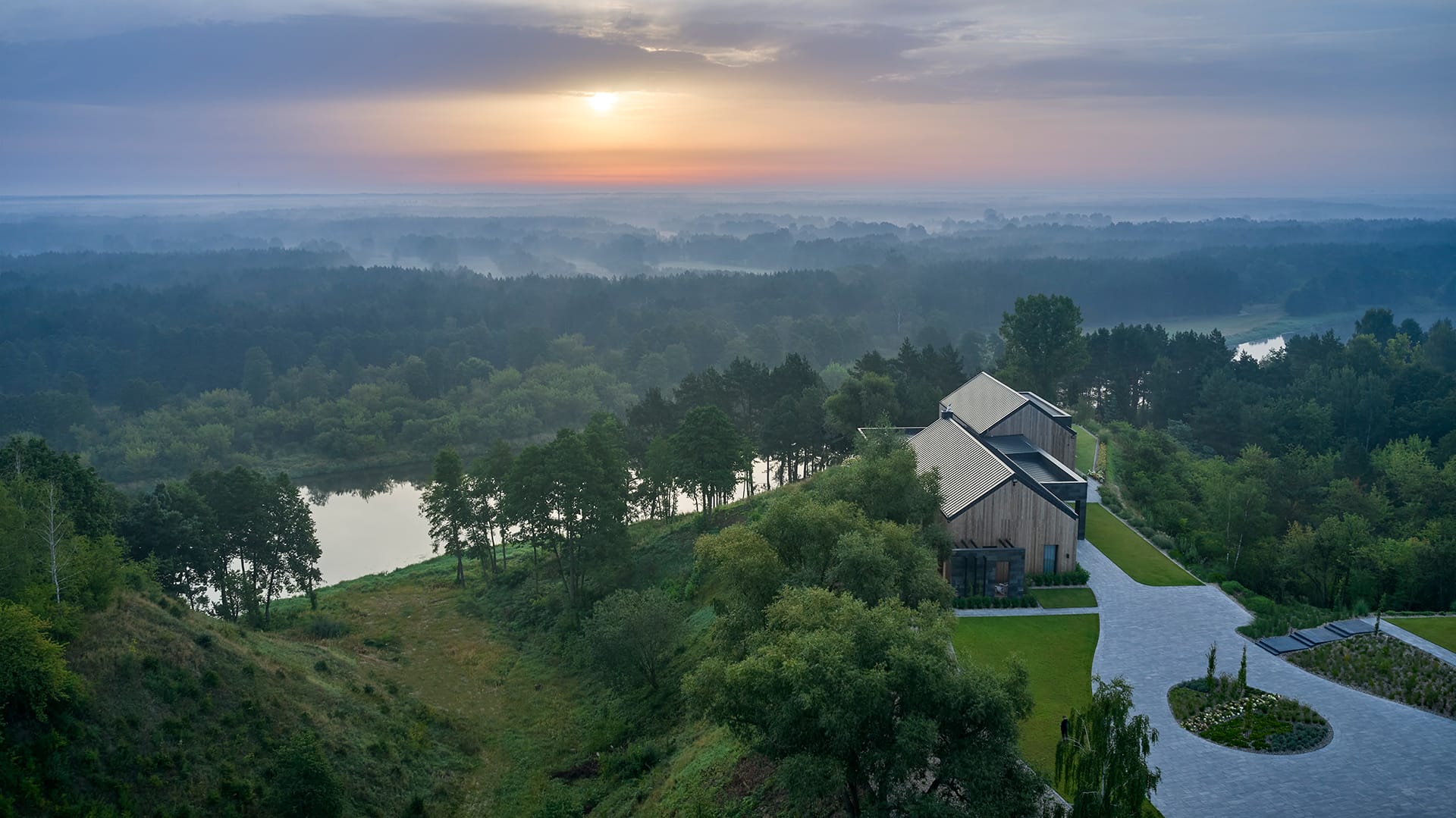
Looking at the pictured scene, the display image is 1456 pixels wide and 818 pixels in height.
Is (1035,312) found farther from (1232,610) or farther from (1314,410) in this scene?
(1232,610)

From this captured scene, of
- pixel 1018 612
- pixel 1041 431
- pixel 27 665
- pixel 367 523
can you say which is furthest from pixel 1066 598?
pixel 367 523

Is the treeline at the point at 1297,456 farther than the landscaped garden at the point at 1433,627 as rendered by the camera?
Yes

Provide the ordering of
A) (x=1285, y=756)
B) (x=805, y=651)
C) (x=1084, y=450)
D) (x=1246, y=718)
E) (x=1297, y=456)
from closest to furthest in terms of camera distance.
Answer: (x=805, y=651) → (x=1285, y=756) → (x=1246, y=718) → (x=1084, y=450) → (x=1297, y=456)

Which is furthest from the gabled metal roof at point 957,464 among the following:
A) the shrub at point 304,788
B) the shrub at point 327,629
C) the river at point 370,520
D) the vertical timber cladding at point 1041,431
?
the shrub at point 327,629

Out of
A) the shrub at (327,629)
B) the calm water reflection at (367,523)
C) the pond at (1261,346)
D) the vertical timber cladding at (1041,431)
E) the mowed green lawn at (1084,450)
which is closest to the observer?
the shrub at (327,629)

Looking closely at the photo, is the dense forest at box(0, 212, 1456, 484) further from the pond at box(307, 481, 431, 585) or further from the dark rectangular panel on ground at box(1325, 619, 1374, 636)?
the dark rectangular panel on ground at box(1325, 619, 1374, 636)

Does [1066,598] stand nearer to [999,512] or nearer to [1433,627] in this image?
[999,512]

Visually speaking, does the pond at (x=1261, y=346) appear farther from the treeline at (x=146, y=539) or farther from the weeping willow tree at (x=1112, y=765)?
the treeline at (x=146, y=539)
